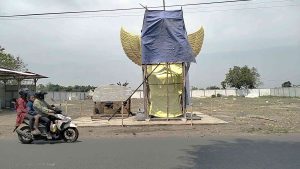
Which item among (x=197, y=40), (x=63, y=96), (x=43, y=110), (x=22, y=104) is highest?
(x=197, y=40)

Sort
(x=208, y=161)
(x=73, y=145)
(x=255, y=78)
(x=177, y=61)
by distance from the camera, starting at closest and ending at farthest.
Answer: (x=208, y=161), (x=73, y=145), (x=177, y=61), (x=255, y=78)

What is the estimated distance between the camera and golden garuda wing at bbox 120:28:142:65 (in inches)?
1006

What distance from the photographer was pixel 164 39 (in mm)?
22766

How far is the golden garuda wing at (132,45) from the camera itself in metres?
25.5

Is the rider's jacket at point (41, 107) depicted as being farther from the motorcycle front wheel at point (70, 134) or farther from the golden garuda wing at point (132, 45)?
the golden garuda wing at point (132, 45)

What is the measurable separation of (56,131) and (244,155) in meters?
6.52

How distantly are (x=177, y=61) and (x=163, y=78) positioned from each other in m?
2.34

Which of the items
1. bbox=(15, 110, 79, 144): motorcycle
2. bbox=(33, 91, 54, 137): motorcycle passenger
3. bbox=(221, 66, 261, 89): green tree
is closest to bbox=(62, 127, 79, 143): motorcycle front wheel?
bbox=(15, 110, 79, 144): motorcycle

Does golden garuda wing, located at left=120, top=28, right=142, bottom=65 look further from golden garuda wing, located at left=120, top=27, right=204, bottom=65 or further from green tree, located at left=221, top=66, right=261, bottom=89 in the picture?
green tree, located at left=221, top=66, right=261, bottom=89

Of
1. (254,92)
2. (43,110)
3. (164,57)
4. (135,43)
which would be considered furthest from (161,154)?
(254,92)

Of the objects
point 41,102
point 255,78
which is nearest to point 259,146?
point 41,102

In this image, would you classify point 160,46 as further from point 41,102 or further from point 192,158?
point 192,158

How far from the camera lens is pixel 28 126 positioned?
1423 centimetres

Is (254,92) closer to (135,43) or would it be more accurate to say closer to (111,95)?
(135,43)
